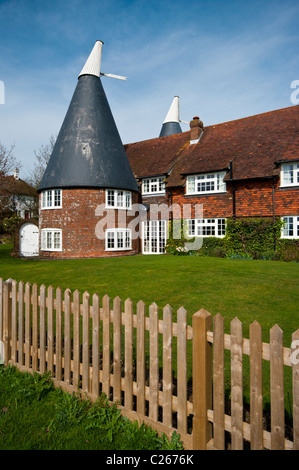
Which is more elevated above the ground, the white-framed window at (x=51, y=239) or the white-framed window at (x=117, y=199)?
the white-framed window at (x=117, y=199)

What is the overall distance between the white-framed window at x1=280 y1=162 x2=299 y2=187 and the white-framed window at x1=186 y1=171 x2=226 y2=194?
154 inches

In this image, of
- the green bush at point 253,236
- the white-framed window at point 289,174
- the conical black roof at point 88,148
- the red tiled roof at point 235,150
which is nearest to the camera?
the white-framed window at point 289,174

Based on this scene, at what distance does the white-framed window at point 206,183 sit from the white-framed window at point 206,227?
2.18 metres

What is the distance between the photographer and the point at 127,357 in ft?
11.3

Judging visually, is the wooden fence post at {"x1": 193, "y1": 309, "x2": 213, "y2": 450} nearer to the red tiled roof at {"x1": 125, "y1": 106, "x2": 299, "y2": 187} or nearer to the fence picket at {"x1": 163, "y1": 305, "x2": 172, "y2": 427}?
the fence picket at {"x1": 163, "y1": 305, "x2": 172, "y2": 427}

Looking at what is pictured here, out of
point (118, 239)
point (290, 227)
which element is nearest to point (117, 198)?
point (118, 239)

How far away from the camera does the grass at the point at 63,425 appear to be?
3.04m

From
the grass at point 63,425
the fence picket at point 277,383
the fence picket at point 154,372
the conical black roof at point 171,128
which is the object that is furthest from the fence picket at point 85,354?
the conical black roof at point 171,128

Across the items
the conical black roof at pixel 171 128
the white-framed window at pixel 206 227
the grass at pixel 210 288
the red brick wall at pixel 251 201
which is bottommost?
the grass at pixel 210 288

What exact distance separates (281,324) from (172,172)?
19735 mm

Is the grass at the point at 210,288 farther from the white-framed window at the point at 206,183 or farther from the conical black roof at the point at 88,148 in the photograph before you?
the white-framed window at the point at 206,183

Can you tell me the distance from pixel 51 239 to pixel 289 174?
1680 cm

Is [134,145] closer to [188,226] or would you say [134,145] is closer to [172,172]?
[172,172]
